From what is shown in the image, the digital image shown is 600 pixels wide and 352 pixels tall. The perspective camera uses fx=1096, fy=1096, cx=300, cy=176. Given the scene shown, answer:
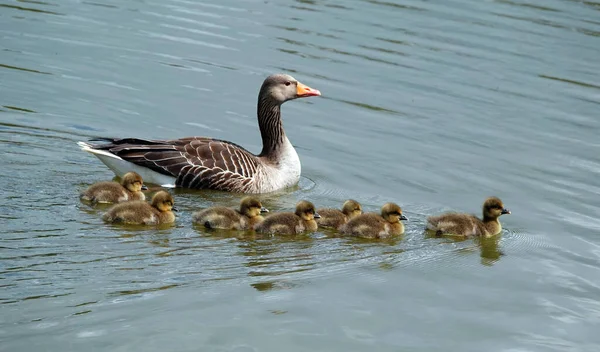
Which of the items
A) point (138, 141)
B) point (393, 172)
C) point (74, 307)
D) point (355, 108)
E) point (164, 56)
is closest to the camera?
point (74, 307)

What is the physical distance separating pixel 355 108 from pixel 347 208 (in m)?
4.96

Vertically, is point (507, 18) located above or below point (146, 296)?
above

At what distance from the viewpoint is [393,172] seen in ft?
44.4

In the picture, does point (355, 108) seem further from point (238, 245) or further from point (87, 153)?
point (238, 245)

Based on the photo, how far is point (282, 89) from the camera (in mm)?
13656

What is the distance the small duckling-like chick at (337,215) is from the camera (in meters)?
11.1

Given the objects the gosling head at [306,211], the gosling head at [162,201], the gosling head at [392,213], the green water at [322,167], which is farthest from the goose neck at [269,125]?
the gosling head at [162,201]

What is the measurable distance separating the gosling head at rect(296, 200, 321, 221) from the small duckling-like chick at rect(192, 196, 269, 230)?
1.32ft

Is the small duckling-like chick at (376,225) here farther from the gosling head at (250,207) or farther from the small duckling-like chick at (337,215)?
the gosling head at (250,207)

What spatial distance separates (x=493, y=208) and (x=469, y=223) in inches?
13.8

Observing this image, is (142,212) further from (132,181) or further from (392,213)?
(392,213)

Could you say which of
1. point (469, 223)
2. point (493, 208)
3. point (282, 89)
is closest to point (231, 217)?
point (469, 223)

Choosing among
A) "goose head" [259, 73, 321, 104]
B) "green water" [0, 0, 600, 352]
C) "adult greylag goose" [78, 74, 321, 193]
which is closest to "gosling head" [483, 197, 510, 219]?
"green water" [0, 0, 600, 352]

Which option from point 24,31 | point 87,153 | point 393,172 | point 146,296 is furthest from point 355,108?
point 146,296
